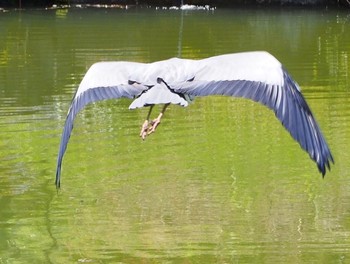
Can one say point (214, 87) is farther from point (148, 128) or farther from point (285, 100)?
point (148, 128)

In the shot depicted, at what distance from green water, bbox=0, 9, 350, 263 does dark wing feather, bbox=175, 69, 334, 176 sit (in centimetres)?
154

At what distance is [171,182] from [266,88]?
10.2ft

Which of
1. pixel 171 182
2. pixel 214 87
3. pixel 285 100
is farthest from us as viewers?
pixel 171 182

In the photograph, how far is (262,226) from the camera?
24.3 feet

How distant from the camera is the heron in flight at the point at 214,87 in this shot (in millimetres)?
5406

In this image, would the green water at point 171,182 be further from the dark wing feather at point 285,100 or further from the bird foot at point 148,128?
the dark wing feather at point 285,100

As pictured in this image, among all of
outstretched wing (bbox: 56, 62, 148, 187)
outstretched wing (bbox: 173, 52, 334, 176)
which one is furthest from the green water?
outstretched wing (bbox: 173, 52, 334, 176)

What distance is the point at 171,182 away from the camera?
27.9ft

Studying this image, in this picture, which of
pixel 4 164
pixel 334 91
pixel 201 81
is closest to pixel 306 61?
pixel 334 91

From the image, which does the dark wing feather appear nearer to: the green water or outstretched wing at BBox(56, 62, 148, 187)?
outstretched wing at BBox(56, 62, 148, 187)

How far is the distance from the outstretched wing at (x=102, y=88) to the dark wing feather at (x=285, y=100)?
0.35 metres

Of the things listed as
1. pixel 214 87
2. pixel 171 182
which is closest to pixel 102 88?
pixel 214 87

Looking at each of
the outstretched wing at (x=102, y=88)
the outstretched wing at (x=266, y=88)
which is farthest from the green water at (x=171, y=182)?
the outstretched wing at (x=266, y=88)

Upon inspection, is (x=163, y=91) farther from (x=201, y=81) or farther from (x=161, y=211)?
(x=161, y=211)
